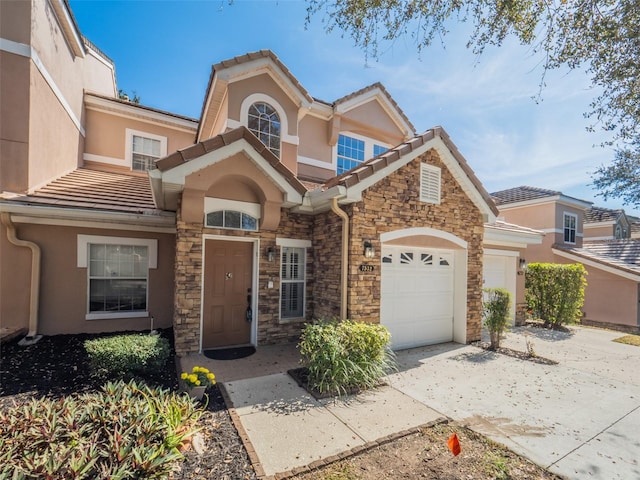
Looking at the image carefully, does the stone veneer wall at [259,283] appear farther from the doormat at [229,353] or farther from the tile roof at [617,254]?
the tile roof at [617,254]

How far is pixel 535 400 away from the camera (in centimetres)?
523

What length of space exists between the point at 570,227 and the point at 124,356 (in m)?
23.4

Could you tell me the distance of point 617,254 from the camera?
17.2 m

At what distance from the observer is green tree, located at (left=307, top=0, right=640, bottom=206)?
5.00m

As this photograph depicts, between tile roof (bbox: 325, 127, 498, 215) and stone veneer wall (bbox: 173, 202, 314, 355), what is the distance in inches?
64.6

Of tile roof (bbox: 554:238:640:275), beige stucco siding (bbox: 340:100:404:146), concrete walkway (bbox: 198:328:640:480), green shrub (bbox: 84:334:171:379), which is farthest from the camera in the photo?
tile roof (bbox: 554:238:640:275)

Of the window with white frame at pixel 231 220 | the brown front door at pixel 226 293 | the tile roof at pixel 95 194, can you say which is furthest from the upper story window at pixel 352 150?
the tile roof at pixel 95 194

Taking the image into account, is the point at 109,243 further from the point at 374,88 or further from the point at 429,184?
the point at 374,88

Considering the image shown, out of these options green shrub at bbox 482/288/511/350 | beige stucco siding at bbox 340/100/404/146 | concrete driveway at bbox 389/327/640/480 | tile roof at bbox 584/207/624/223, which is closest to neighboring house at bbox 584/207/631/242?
tile roof at bbox 584/207/624/223

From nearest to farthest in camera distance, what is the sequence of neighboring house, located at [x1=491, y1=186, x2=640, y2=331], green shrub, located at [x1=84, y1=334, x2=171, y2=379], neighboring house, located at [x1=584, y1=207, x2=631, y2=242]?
green shrub, located at [x1=84, y1=334, x2=171, y2=379], neighboring house, located at [x1=491, y1=186, x2=640, y2=331], neighboring house, located at [x1=584, y1=207, x2=631, y2=242]

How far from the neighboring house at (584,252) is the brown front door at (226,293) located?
1828 centimetres

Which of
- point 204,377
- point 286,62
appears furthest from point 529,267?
point 204,377

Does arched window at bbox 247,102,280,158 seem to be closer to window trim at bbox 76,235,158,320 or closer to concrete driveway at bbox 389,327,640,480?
window trim at bbox 76,235,158,320

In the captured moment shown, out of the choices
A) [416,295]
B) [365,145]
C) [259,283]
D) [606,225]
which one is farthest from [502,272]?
[606,225]
